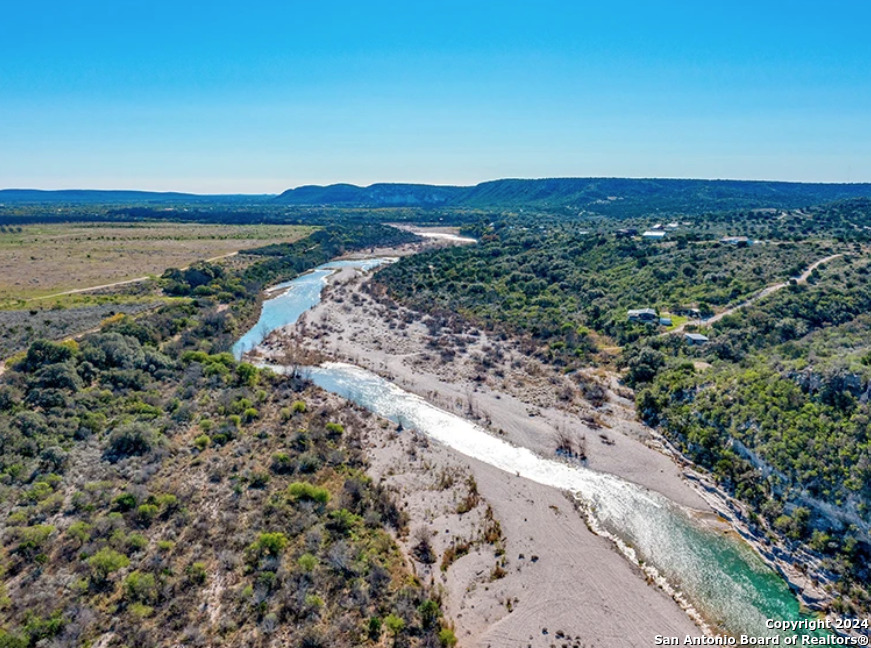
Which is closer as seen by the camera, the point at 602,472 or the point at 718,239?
the point at 602,472

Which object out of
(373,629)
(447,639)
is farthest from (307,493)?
(447,639)

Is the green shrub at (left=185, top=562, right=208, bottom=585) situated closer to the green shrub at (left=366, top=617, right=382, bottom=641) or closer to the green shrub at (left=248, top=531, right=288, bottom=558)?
the green shrub at (left=248, top=531, right=288, bottom=558)

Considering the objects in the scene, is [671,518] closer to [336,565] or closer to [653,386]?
[653,386]

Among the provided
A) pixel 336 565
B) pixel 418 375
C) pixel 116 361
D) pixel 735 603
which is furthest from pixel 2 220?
pixel 735 603

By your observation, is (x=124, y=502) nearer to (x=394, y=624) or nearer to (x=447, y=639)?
(x=394, y=624)

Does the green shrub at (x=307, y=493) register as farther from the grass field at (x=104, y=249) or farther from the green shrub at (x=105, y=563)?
the grass field at (x=104, y=249)

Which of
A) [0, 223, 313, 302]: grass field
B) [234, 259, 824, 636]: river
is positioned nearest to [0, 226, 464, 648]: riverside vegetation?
[234, 259, 824, 636]: river

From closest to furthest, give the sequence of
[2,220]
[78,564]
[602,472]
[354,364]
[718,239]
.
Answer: [78,564] → [602,472] → [354,364] → [718,239] → [2,220]
